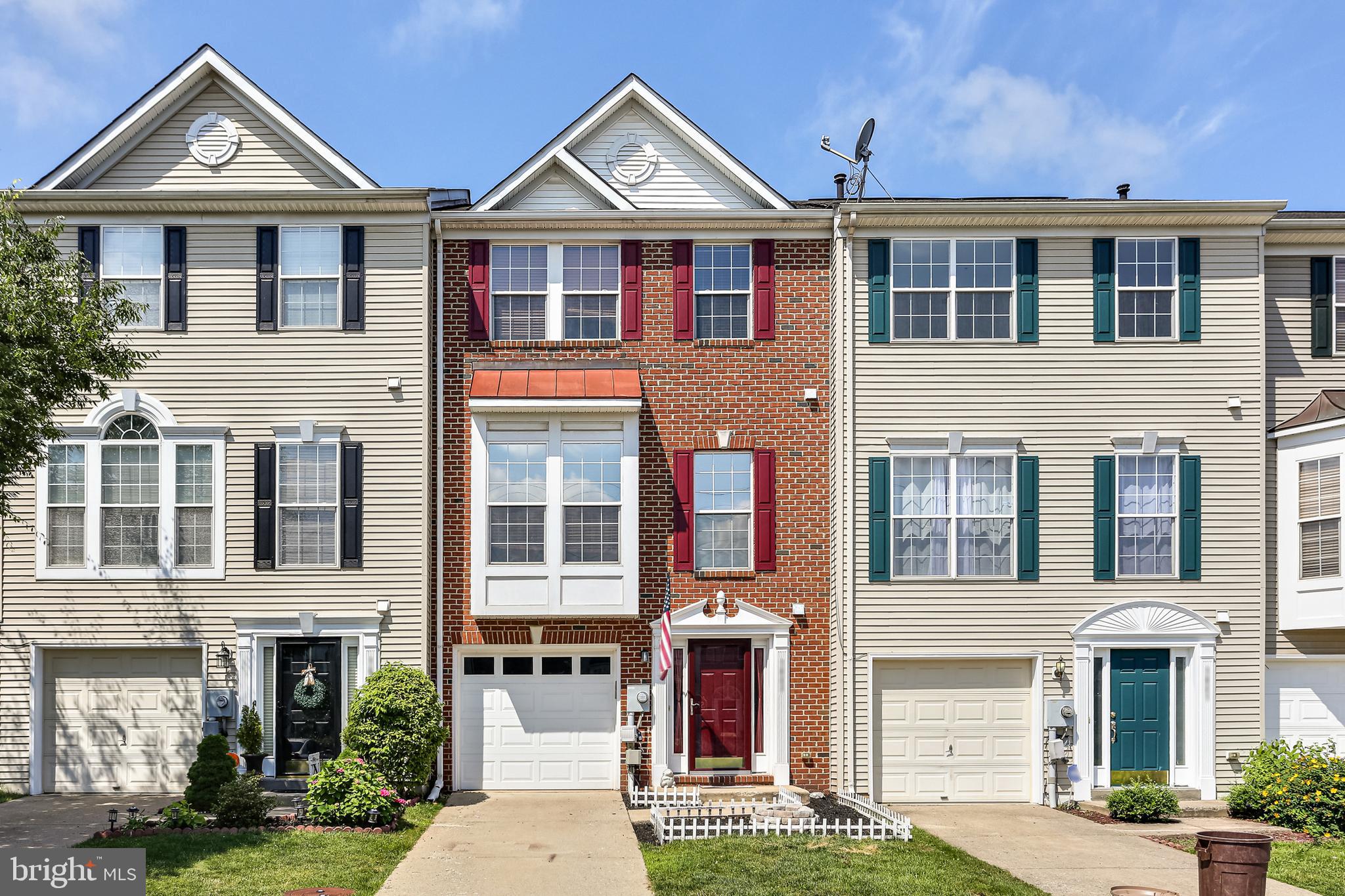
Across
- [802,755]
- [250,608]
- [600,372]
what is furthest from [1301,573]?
[250,608]

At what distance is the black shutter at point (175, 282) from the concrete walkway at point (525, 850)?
8179 millimetres

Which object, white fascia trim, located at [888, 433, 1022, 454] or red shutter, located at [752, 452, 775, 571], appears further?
red shutter, located at [752, 452, 775, 571]

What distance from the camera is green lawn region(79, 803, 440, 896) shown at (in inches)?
441

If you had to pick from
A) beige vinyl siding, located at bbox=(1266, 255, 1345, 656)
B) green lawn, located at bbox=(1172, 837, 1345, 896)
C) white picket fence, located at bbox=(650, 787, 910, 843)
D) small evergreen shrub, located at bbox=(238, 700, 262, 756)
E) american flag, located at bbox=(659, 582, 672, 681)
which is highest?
beige vinyl siding, located at bbox=(1266, 255, 1345, 656)

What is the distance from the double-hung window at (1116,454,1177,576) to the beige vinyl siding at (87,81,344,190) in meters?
12.8

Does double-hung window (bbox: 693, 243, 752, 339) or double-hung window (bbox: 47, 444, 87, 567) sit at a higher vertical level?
double-hung window (bbox: 693, 243, 752, 339)

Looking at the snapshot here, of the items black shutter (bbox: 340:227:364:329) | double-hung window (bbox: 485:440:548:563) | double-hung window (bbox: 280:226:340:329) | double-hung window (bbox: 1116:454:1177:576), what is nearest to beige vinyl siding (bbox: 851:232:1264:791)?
double-hung window (bbox: 1116:454:1177:576)

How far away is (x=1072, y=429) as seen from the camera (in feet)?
57.6

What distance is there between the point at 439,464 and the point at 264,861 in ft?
22.6

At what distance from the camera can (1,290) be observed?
13305 millimetres

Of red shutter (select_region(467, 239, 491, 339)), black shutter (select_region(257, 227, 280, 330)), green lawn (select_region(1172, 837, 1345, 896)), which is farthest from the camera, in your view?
red shutter (select_region(467, 239, 491, 339))

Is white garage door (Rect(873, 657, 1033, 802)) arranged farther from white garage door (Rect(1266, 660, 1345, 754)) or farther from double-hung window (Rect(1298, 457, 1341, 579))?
double-hung window (Rect(1298, 457, 1341, 579))

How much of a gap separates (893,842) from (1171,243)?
10138 millimetres

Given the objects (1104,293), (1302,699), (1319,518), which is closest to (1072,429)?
(1104,293)
